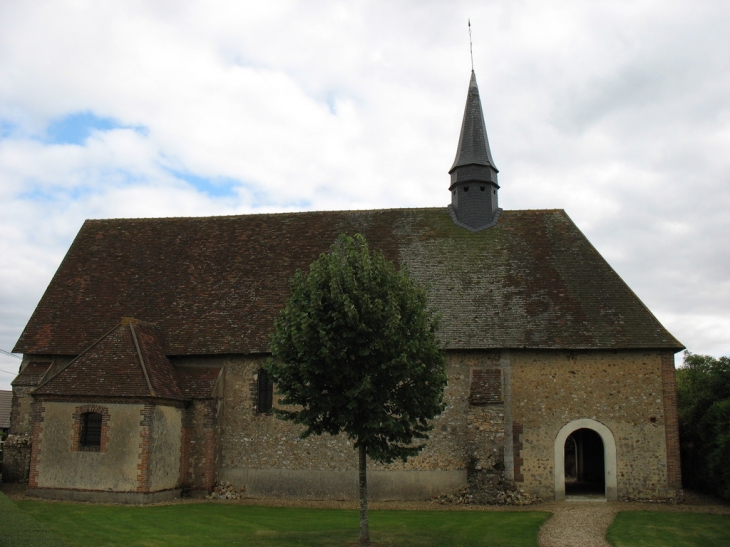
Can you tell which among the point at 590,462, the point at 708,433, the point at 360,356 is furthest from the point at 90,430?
the point at 708,433

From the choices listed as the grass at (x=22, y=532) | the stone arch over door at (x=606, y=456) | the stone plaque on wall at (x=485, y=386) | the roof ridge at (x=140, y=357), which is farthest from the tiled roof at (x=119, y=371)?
the stone arch over door at (x=606, y=456)

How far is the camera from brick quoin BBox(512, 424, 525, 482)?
1950 cm

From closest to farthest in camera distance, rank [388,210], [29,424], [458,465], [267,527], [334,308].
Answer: [334,308]
[267,527]
[458,465]
[29,424]
[388,210]

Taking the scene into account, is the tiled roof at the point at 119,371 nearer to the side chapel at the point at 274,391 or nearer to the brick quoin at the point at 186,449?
the side chapel at the point at 274,391

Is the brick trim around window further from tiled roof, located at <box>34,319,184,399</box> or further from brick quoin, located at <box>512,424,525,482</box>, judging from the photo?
brick quoin, located at <box>512,424,525,482</box>

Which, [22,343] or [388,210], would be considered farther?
[388,210]

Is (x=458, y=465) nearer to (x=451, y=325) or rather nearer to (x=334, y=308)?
Answer: (x=451, y=325)

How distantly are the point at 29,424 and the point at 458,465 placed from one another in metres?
14.5

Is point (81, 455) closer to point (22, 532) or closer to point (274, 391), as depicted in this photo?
point (274, 391)

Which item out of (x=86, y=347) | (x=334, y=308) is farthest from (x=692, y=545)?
(x=86, y=347)

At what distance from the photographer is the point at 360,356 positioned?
12.9m

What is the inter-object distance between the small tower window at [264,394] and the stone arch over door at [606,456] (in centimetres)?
931

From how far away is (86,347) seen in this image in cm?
2172

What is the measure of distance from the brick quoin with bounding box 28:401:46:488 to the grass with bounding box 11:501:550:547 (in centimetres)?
136
